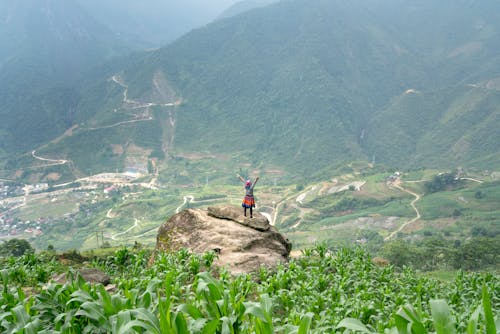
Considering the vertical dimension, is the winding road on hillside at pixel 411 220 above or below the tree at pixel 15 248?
below

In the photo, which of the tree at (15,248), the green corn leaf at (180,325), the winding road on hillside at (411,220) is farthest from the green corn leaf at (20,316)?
the winding road on hillside at (411,220)

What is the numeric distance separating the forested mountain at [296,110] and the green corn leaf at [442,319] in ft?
394

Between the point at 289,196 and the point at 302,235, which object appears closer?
the point at 302,235

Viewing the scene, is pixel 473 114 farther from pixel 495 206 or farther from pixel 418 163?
pixel 495 206

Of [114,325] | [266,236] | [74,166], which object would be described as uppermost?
[114,325]

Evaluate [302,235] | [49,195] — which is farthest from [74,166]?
[302,235]

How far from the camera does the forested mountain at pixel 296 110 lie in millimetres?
128000

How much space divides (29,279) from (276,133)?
5787 inches

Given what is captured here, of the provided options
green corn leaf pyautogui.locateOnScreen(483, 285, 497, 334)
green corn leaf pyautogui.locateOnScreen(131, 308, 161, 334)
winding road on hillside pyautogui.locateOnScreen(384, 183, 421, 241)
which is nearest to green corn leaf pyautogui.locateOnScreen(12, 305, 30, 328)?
green corn leaf pyautogui.locateOnScreen(131, 308, 161, 334)

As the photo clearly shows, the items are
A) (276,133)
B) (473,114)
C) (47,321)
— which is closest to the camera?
(47,321)

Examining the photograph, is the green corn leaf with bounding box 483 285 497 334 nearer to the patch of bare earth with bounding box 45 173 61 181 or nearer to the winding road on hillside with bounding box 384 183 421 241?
the winding road on hillside with bounding box 384 183 421 241

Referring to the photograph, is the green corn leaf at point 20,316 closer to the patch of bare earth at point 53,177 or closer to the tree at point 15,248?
the tree at point 15,248

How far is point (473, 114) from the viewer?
130m

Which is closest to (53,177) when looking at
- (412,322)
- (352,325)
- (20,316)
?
(20,316)
